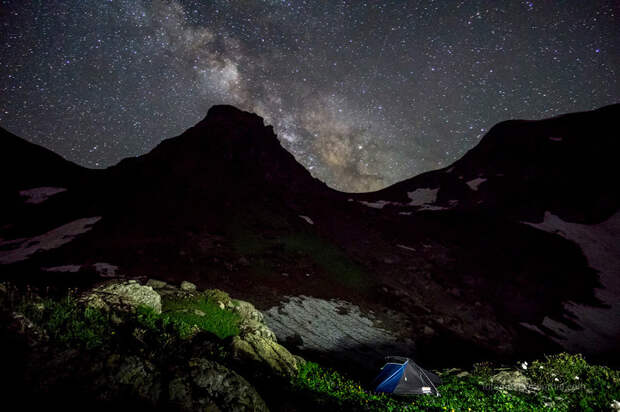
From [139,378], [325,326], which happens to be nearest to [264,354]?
[139,378]

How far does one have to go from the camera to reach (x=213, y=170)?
2874 inches

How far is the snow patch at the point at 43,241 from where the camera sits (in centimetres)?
3600

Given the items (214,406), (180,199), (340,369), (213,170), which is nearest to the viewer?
(214,406)

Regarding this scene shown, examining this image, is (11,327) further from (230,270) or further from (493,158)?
(493,158)

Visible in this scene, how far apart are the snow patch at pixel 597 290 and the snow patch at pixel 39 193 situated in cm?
10069

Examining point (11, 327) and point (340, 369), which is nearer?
point (11, 327)

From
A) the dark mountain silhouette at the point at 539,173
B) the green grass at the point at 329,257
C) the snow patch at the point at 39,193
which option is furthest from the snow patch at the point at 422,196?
the snow patch at the point at 39,193

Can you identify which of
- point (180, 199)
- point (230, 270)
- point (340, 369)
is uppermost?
point (180, 199)

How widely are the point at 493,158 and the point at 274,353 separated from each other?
343ft

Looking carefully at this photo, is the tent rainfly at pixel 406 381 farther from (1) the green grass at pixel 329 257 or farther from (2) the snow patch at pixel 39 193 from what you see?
(2) the snow patch at pixel 39 193

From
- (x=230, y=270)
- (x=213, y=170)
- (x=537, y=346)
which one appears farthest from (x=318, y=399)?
(x=213, y=170)

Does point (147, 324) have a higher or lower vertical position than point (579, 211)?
lower

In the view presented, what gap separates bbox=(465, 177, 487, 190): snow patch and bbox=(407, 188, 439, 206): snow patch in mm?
9858

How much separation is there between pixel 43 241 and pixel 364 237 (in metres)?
58.8
